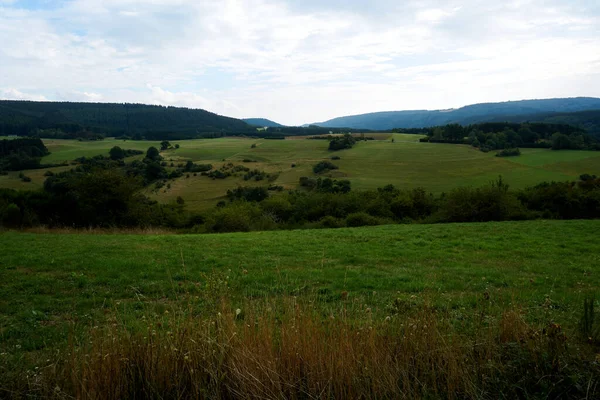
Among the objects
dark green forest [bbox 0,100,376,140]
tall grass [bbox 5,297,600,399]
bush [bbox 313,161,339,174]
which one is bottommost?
bush [bbox 313,161,339,174]

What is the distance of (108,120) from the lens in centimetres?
14625

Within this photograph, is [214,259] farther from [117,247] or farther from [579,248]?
[579,248]

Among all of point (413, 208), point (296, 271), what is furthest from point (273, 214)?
point (296, 271)

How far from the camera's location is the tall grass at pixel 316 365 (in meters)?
3.31

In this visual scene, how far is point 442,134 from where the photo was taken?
102 m

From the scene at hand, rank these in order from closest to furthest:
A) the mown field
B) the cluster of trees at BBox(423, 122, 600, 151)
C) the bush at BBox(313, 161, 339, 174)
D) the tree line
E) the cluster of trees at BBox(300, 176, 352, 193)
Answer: the tree line
the cluster of trees at BBox(300, 176, 352, 193)
the mown field
the bush at BBox(313, 161, 339, 174)
the cluster of trees at BBox(423, 122, 600, 151)

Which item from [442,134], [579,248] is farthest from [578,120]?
[579,248]

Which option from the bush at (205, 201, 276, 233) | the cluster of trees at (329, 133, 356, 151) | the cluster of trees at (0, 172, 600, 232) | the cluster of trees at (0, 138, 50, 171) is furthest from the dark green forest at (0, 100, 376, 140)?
the bush at (205, 201, 276, 233)

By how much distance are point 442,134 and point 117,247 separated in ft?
334

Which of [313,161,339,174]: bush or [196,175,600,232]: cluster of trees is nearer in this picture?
[196,175,600,232]: cluster of trees

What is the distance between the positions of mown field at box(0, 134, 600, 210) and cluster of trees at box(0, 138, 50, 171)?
9.29ft

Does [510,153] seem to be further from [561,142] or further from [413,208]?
[413,208]

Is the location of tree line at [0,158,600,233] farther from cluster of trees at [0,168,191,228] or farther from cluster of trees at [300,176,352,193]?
cluster of trees at [300,176,352,193]

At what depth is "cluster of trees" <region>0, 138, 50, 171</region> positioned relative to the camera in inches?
2712
